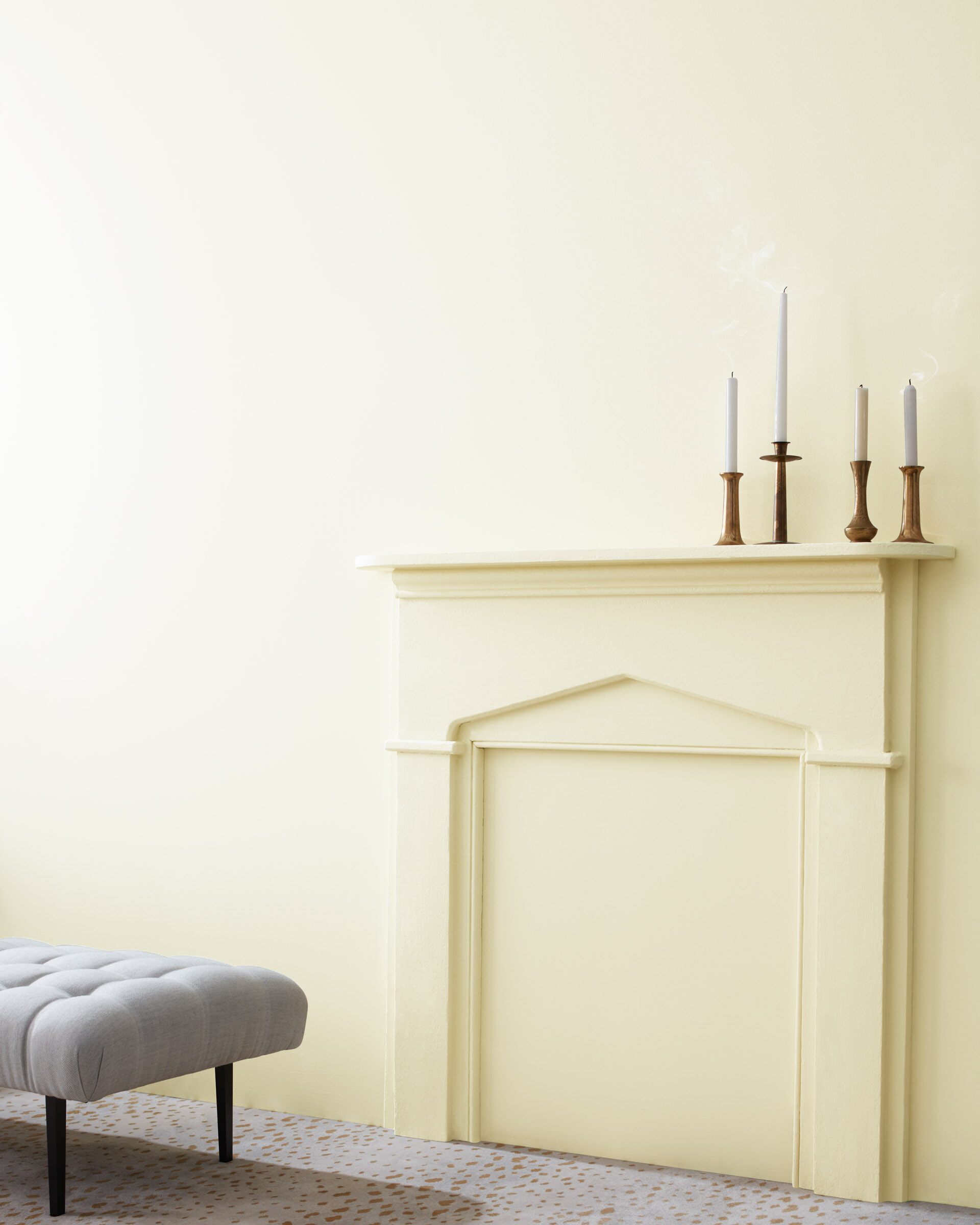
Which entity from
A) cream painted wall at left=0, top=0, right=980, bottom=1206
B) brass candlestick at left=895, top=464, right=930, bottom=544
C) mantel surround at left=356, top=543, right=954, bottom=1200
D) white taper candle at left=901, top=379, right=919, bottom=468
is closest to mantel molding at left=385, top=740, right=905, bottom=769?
mantel surround at left=356, top=543, right=954, bottom=1200

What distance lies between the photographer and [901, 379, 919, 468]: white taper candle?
242 cm

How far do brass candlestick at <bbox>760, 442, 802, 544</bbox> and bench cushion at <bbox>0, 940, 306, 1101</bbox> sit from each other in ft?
4.48

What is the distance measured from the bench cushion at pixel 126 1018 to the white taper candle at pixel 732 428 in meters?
1.41

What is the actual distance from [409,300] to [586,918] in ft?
4.83

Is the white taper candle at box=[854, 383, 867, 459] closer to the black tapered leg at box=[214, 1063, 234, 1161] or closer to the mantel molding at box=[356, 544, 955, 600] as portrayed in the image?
the mantel molding at box=[356, 544, 955, 600]

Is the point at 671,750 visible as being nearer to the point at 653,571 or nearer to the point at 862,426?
the point at 653,571

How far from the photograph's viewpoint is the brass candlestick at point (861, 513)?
2.48 m

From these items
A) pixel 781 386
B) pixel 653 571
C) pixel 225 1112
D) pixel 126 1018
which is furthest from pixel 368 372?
pixel 225 1112

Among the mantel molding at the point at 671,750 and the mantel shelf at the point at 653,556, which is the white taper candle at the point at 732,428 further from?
the mantel molding at the point at 671,750

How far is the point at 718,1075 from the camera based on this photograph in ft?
8.57

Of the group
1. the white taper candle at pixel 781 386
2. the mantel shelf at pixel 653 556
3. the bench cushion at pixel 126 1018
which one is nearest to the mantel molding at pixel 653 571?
the mantel shelf at pixel 653 556

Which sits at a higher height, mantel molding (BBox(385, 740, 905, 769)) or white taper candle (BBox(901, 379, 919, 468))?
white taper candle (BBox(901, 379, 919, 468))

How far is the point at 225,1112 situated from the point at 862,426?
191 centimetres

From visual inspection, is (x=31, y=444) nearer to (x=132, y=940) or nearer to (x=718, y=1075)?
(x=132, y=940)
